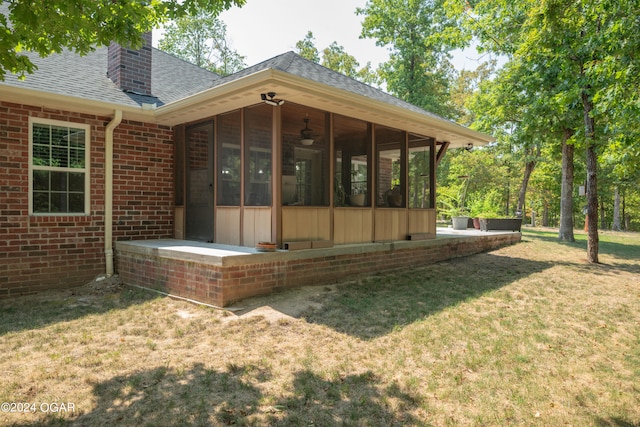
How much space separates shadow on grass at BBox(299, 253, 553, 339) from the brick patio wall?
32 cm

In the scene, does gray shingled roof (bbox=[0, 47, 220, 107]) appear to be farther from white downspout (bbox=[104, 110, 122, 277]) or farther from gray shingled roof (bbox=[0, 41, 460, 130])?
white downspout (bbox=[104, 110, 122, 277])

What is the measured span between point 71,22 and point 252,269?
3.04 metres

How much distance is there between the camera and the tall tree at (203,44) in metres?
24.8

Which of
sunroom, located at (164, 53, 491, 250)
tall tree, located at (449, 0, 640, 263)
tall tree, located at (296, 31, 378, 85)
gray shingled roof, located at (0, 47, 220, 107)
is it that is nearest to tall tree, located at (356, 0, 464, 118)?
tall tree, located at (296, 31, 378, 85)

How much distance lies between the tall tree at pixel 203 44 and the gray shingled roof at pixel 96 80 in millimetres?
17196

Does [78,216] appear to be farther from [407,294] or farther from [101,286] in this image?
[407,294]

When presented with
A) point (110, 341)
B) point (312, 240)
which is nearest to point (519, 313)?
point (312, 240)

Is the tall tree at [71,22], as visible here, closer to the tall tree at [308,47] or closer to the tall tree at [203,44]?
the tall tree at [203,44]

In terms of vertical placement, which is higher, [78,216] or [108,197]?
[108,197]

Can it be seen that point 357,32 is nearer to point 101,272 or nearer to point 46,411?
point 101,272

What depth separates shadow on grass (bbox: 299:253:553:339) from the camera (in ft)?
13.7

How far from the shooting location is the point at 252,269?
4.87 metres

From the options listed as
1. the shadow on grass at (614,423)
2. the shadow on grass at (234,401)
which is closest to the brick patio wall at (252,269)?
the shadow on grass at (234,401)

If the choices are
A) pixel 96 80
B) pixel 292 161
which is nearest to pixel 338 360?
pixel 292 161
